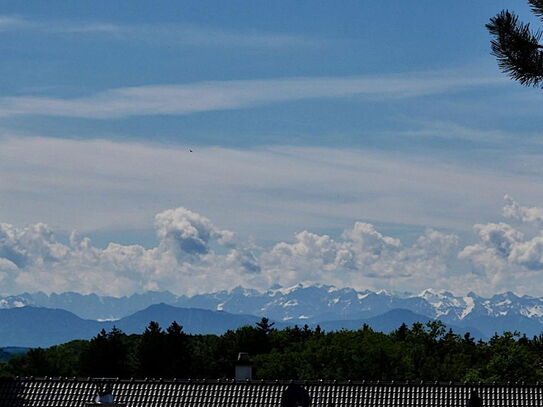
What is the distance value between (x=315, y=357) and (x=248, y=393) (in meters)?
80.1

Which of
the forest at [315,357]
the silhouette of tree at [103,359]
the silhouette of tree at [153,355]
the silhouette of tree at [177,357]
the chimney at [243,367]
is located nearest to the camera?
the chimney at [243,367]

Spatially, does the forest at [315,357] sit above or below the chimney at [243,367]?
above

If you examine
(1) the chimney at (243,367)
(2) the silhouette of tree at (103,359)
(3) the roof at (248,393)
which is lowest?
(3) the roof at (248,393)

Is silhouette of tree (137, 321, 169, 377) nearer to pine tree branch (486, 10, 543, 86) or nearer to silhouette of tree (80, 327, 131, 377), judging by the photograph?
silhouette of tree (80, 327, 131, 377)

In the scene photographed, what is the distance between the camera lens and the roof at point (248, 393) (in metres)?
55.5

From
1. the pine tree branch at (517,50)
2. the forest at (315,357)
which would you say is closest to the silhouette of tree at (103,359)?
the forest at (315,357)

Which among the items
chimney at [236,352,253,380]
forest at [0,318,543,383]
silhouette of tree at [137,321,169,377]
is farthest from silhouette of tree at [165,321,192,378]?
chimney at [236,352,253,380]

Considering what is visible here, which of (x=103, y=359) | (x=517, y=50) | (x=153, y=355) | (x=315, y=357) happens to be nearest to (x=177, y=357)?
(x=153, y=355)

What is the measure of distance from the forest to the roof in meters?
62.6

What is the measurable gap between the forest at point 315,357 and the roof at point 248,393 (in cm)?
6263

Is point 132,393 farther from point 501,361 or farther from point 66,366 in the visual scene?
point 66,366

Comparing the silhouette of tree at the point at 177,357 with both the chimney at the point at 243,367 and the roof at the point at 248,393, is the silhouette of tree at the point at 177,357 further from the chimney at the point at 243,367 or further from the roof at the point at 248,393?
the roof at the point at 248,393

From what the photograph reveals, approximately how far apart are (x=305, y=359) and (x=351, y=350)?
21.0 ft

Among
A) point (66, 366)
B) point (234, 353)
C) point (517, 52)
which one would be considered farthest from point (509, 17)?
point (66, 366)
